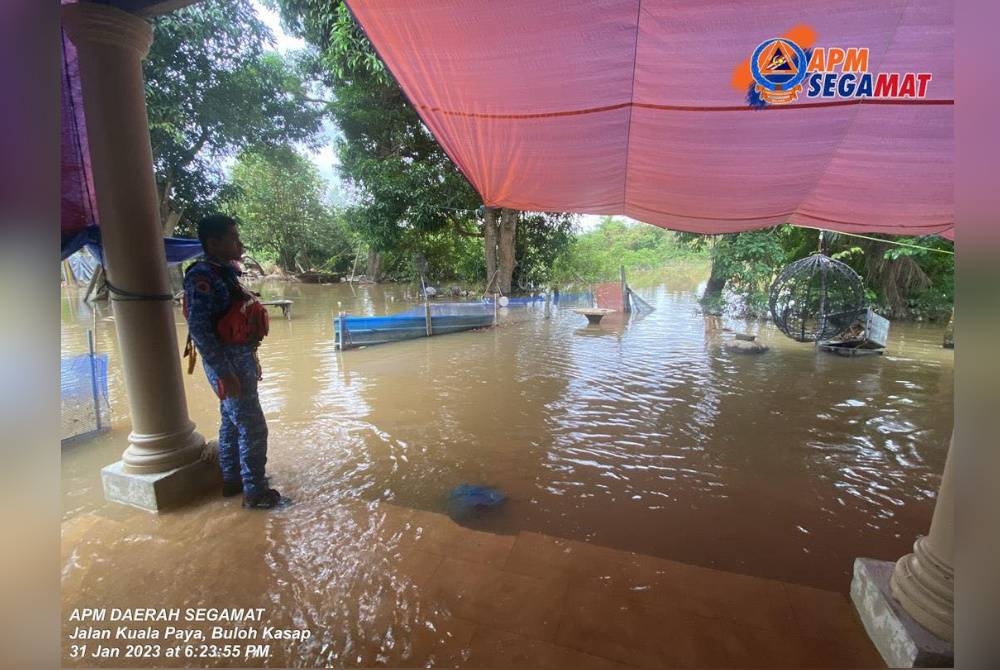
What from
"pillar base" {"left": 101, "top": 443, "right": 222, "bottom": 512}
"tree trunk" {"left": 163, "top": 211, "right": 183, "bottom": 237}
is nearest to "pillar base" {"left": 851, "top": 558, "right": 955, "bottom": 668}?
"pillar base" {"left": 101, "top": 443, "right": 222, "bottom": 512}

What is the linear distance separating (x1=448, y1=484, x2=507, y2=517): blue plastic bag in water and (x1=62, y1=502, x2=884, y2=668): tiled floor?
0.40 m

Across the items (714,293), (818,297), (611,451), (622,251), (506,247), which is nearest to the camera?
(611,451)

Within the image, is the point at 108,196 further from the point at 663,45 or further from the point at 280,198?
the point at 280,198

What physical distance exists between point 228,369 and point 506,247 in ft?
44.8

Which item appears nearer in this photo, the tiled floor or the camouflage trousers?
the tiled floor

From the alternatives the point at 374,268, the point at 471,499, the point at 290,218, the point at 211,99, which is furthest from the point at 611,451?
the point at 290,218

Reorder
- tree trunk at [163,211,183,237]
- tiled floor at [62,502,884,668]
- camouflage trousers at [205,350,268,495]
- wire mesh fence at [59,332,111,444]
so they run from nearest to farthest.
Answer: tiled floor at [62,502,884,668]
camouflage trousers at [205,350,268,495]
wire mesh fence at [59,332,111,444]
tree trunk at [163,211,183,237]

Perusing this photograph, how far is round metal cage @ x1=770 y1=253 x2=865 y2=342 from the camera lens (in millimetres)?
9242

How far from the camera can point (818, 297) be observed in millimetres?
10086

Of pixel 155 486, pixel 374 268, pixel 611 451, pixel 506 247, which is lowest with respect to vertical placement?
pixel 611 451

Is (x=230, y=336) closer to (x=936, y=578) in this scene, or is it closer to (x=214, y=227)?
(x=214, y=227)

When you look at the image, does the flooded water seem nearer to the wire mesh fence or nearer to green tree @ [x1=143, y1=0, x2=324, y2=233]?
the wire mesh fence

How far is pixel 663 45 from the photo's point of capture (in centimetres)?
218

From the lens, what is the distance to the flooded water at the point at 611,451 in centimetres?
276
